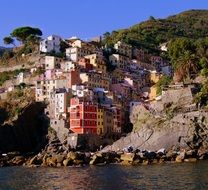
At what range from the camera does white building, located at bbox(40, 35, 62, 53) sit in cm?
12588

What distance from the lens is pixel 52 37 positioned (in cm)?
12588

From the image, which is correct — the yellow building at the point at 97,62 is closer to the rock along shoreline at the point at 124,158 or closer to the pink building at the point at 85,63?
the pink building at the point at 85,63

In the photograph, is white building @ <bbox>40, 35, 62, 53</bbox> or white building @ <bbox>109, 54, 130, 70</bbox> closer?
white building @ <bbox>109, 54, 130, 70</bbox>

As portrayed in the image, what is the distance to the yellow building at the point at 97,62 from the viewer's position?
117 metres

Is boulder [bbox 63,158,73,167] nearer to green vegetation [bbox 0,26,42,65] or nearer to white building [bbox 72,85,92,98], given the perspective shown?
white building [bbox 72,85,92,98]

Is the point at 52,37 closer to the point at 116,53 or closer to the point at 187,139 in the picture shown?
the point at 116,53

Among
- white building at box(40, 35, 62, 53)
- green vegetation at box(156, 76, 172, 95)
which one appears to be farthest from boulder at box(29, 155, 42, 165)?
white building at box(40, 35, 62, 53)

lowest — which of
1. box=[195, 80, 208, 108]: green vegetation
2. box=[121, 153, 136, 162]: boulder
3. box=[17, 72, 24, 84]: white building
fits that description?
box=[121, 153, 136, 162]: boulder

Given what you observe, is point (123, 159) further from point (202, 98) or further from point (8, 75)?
point (8, 75)

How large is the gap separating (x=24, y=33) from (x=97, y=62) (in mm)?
28569

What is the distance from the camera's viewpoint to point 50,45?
415ft

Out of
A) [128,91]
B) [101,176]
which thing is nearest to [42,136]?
[128,91]

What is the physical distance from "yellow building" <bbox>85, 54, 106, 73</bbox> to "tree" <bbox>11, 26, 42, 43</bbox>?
24.8 meters

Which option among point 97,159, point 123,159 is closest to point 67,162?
point 97,159
